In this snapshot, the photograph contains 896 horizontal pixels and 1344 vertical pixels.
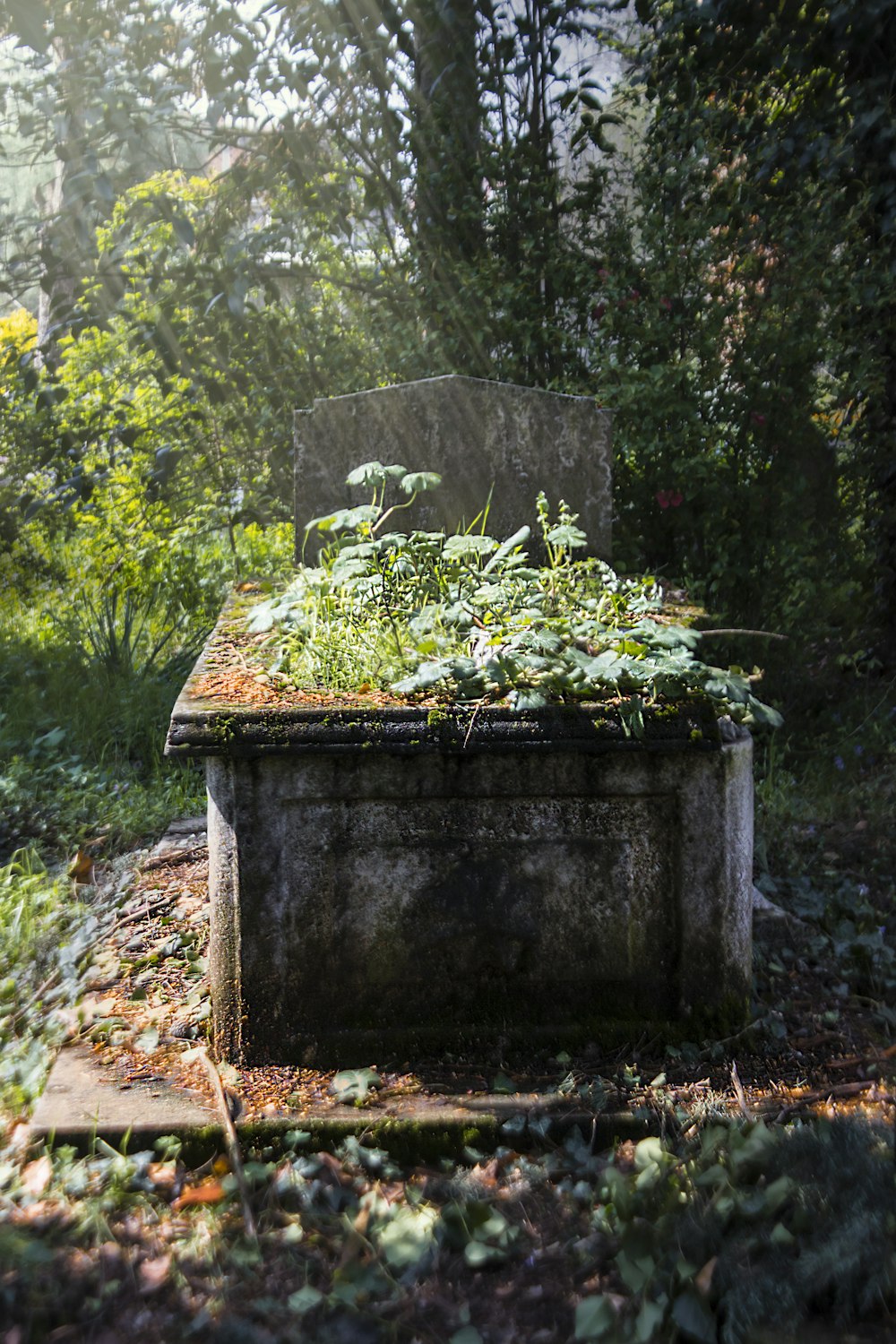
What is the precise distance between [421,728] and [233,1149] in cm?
97

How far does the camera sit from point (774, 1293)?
1.68 m

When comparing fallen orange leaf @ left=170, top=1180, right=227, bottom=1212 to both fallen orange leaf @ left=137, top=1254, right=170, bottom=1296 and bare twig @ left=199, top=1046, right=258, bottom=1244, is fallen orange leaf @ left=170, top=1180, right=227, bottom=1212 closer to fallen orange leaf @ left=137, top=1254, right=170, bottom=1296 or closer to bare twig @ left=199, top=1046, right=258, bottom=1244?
bare twig @ left=199, top=1046, right=258, bottom=1244

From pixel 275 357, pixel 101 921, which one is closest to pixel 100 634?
pixel 275 357

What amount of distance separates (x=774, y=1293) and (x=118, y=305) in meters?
6.34

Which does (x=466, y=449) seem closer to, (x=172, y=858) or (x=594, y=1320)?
(x=172, y=858)

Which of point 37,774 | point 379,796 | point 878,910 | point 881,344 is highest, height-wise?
point 881,344

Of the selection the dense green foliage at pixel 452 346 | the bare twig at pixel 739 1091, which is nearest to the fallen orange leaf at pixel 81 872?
the dense green foliage at pixel 452 346

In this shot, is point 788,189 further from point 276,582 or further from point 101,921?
point 101,921

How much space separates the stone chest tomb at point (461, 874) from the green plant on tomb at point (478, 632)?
0.10 meters

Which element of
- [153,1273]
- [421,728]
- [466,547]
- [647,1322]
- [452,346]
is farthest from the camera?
[452,346]

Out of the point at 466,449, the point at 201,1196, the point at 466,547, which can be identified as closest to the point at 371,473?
the point at 466,547

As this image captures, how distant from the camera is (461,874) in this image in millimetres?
2609

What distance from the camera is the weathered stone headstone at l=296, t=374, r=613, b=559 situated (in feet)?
14.7

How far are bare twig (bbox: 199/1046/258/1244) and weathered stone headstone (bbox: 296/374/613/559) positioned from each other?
2.57 m
